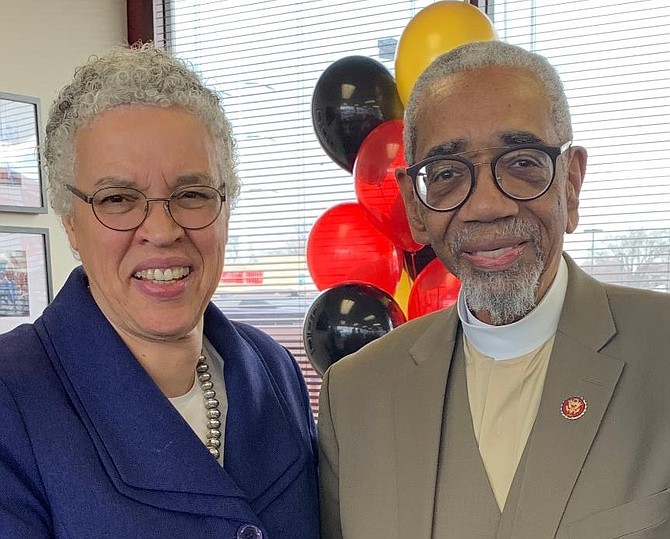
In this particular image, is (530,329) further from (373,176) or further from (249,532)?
(373,176)

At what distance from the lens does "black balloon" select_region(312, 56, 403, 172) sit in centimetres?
231

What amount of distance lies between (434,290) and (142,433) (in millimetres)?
1269

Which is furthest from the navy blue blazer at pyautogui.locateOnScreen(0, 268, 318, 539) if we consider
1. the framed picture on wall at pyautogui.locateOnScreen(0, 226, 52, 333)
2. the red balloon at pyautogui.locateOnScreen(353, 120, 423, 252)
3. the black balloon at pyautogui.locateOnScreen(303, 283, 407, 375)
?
the framed picture on wall at pyautogui.locateOnScreen(0, 226, 52, 333)

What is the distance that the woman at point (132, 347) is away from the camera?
42.3 inches

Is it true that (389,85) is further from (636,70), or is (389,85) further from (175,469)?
(175,469)

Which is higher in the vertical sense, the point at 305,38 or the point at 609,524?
the point at 305,38

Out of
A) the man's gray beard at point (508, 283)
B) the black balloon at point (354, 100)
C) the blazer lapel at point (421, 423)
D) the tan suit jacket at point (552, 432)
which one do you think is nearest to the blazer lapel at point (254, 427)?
the tan suit jacket at point (552, 432)

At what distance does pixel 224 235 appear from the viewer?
4.22ft

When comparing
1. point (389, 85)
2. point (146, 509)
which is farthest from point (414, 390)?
point (389, 85)

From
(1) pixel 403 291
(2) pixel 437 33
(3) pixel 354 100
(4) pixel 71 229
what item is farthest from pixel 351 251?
(4) pixel 71 229

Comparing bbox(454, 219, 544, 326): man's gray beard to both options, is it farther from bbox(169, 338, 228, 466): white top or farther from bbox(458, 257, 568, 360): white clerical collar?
bbox(169, 338, 228, 466): white top

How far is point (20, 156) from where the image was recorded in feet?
9.89

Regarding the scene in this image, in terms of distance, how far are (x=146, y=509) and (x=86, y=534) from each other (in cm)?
9

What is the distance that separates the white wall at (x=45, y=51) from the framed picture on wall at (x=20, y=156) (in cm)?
5
